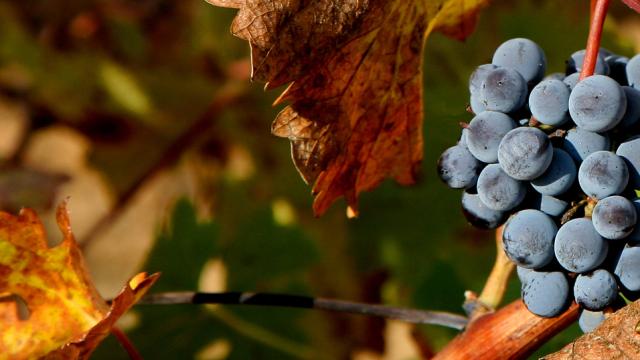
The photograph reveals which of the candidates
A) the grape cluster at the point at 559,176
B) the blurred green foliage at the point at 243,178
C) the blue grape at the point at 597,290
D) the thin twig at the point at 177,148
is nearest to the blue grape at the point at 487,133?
the grape cluster at the point at 559,176

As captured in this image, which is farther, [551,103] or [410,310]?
[410,310]

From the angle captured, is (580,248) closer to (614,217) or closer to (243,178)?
(614,217)

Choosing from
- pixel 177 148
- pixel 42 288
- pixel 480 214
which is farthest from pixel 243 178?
pixel 480 214

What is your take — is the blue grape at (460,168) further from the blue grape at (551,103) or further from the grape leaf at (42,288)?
the grape leaf at (42,288)

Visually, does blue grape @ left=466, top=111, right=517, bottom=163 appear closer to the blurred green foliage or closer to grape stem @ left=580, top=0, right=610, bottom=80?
grape stem @ left=580, top=0, right=610, bottom=80

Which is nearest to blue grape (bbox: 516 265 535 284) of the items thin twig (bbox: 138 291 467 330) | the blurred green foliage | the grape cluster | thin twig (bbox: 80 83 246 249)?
the grape cluster
